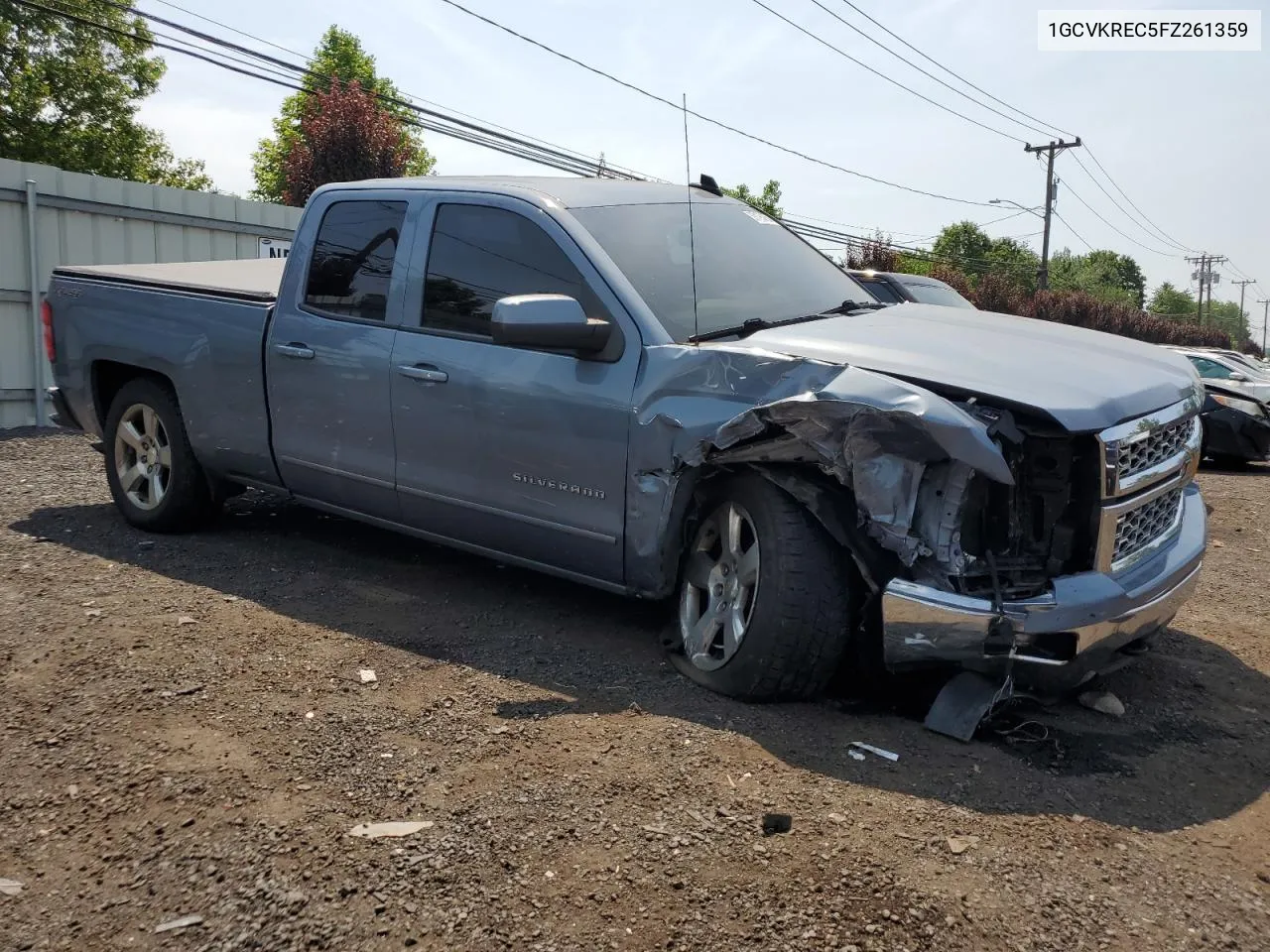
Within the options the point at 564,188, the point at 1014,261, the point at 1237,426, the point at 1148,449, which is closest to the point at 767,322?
the point at 564,188

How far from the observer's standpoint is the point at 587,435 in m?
4.11

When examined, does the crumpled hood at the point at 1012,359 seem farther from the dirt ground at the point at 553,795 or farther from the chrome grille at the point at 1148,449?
the dirt ground at the point at 553,795

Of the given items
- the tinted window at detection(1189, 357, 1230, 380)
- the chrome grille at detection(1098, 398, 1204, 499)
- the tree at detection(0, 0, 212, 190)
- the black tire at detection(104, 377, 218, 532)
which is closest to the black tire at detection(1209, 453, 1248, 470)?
the tinted window at detection(1189, 357, 1230, 380)

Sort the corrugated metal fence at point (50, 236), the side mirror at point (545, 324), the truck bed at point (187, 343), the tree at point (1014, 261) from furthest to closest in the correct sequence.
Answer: the tree at point (1014, 261)
the corrugated metal fence at point (50, 236)
the truck bed at point (187, 343)
the side mirror at point (545, 324)

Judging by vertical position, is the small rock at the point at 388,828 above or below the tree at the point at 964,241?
below

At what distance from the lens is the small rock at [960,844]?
8.96ft

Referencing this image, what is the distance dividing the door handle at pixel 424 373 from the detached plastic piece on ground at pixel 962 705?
2347mm

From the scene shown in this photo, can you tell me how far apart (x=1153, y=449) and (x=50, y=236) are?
1095 centimetres

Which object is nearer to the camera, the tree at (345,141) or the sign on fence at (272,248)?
the sign on fence at (272,248)

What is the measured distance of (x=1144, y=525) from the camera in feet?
12.0

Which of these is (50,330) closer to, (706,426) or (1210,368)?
(706,426)

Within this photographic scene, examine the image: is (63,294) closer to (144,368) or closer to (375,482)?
(144,368)

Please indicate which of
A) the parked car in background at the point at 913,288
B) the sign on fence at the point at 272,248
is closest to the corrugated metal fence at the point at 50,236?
the sign on fence at the point at 272,248

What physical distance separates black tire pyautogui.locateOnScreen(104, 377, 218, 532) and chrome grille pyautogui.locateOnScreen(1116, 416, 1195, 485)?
4.57m
